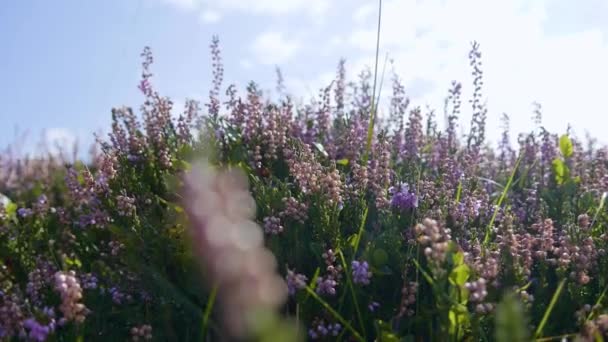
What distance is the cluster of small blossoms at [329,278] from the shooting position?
95.7 inches

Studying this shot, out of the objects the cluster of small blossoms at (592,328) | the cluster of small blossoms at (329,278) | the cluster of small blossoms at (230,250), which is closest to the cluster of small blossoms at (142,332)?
the cluster of small blossoms at (329,278)

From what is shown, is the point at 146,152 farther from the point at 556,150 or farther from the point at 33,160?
the point at 33,160

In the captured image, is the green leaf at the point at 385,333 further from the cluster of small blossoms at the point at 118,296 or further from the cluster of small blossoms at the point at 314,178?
the cluster of small blossoms at the point at 118,296

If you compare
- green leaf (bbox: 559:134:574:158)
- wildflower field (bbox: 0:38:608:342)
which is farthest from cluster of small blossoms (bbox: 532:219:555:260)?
green leaf (bbox: 559:134:574:158)

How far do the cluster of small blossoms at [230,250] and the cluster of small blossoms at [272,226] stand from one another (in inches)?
75.6

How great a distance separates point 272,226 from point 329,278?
36 centimetres

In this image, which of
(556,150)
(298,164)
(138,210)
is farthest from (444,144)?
(138,210)

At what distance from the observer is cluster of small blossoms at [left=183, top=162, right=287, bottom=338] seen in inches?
26.6

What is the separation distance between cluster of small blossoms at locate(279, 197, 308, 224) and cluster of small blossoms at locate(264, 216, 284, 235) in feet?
0.18

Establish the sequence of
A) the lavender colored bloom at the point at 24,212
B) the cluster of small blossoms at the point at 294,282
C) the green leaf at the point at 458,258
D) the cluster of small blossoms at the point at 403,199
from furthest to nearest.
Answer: the lavender colored bloom at the point at 24,212 → the cluster of small blossoms at the point at 403,199 → the cluster of small blossoms at the point at 294,282 → the green leaf at the point at 458,258

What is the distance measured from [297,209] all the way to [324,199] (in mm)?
141

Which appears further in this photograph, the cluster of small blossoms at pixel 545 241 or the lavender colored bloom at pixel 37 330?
the cluster of small blossoms at pixel 545 241

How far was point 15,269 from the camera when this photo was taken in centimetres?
316

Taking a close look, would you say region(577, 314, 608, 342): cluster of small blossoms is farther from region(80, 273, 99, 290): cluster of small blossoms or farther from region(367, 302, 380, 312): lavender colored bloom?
region(80, 273, 99, 290): cluster of small blossoms
